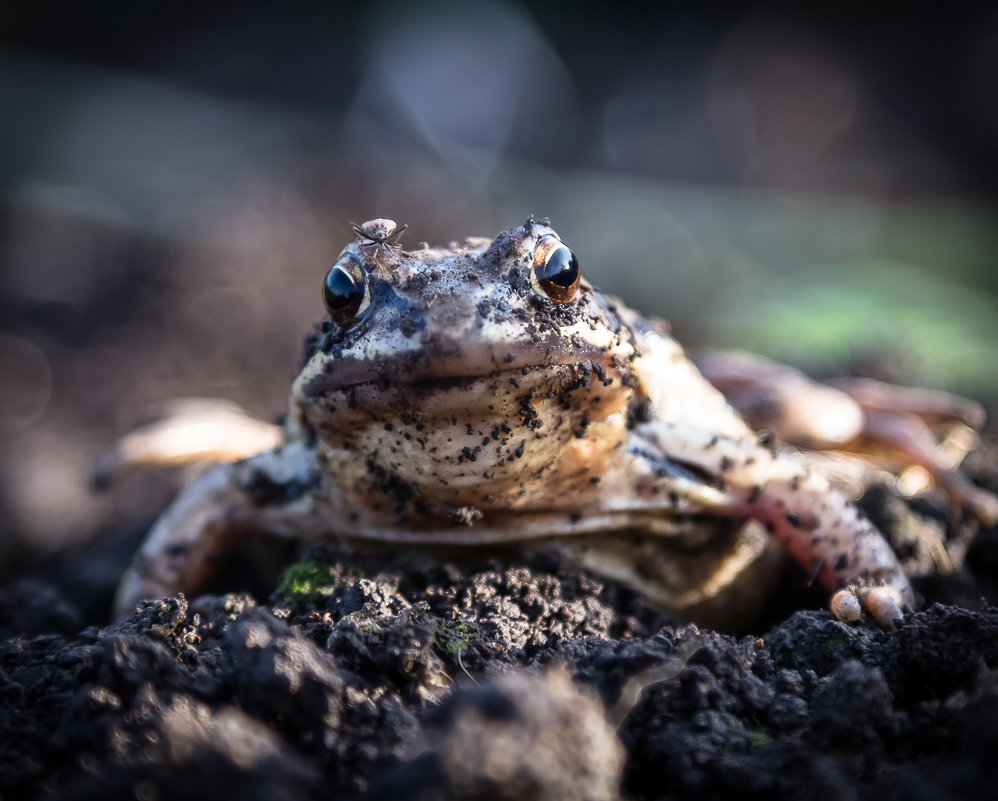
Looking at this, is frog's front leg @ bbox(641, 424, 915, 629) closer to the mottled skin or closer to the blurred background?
the mottled skin

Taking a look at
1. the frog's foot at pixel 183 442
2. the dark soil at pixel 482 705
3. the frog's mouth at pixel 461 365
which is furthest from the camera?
the frog's foot at pixel 183 442

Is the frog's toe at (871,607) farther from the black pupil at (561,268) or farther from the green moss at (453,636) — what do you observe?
the black pupil at (561,268)

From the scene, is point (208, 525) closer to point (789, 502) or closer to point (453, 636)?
point (453, 636)

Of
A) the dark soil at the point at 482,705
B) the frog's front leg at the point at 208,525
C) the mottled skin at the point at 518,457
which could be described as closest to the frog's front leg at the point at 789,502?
the mottled skin at the point at 518,457

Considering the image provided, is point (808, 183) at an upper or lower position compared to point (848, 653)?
upper

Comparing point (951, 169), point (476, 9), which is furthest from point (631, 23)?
point (951, 169)

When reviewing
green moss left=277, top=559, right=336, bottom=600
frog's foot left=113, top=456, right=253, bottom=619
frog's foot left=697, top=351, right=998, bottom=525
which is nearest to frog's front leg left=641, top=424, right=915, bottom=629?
frog's foot left=697, top=351, right=998, bottom=525

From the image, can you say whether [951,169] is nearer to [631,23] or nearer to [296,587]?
[631,23]

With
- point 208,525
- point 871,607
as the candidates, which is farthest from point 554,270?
point 208,525
